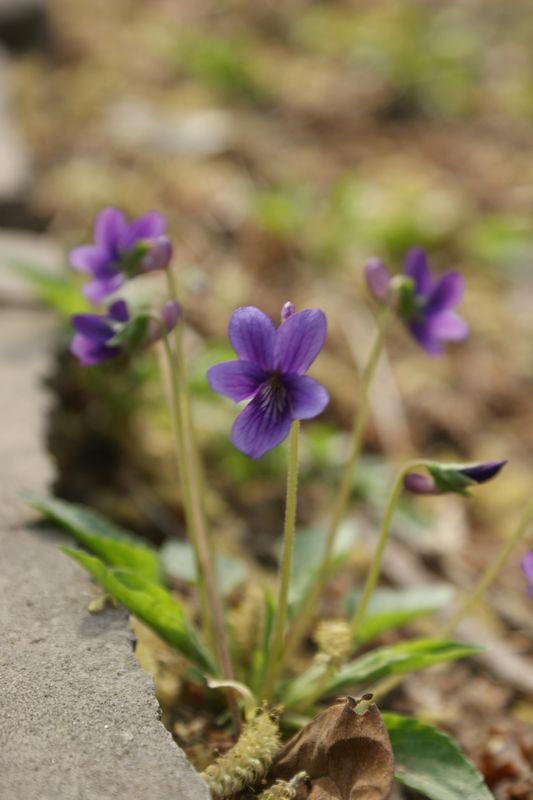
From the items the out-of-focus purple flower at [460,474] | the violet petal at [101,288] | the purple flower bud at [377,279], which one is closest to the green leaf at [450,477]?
the out-of-focus purple flower at [460,474]

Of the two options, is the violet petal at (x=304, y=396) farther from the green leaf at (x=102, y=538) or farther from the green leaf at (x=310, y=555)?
the green leaf at (x=310, y=555)

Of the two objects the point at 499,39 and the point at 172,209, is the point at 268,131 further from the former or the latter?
the point at 499,39

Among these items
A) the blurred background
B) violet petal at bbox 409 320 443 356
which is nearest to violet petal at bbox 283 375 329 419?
violet petal at bbox 409 320 443 356

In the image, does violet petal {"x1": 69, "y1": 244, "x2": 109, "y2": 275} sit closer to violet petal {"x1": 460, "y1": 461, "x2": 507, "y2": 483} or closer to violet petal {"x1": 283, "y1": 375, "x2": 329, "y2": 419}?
violet petal {"x1": 283, "y1": 375, "x2": 329, "y2": 419}

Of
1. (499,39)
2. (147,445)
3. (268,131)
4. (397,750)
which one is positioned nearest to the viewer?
(397,750)

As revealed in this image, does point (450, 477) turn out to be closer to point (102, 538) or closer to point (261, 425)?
point (261, 425)

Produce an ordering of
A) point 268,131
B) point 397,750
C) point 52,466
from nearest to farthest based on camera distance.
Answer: point 397,750, point 52,466, point 268,131

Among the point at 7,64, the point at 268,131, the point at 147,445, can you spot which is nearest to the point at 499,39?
the point at 268,131
